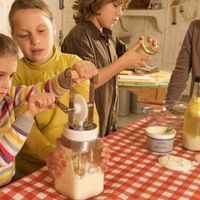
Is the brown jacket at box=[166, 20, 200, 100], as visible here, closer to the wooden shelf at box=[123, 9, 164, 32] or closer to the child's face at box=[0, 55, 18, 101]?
the child's face at box=[0, 55, 18, 101]

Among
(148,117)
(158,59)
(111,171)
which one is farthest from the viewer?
(158,59)

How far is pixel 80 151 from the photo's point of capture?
816mm

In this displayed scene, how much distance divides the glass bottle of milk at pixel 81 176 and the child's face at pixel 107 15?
3.38 ft

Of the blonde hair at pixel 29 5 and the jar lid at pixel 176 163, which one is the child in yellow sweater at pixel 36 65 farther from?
the jar lid at pixel 176 163

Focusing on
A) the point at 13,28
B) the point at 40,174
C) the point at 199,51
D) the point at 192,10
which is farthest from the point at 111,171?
the point at 192,10

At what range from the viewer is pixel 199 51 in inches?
72.1

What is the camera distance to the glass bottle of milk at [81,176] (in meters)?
0.85

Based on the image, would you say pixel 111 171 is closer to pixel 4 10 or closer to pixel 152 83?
pixel 152 83

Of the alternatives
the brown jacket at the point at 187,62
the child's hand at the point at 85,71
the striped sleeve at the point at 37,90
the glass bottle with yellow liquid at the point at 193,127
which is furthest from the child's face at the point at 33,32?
the brown jacket at the point at 187,62

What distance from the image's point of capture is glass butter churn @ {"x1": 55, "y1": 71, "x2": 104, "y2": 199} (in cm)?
82

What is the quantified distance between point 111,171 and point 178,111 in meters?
0.62

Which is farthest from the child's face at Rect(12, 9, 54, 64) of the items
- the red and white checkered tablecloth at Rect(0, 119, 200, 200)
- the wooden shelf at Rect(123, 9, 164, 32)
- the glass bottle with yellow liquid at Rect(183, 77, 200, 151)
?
the wooden shelf at Rect(123, 9, 164, 32)

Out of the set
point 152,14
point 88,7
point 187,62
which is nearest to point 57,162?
point 88,7

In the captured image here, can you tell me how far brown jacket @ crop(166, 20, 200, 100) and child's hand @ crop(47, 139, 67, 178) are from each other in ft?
3.60
